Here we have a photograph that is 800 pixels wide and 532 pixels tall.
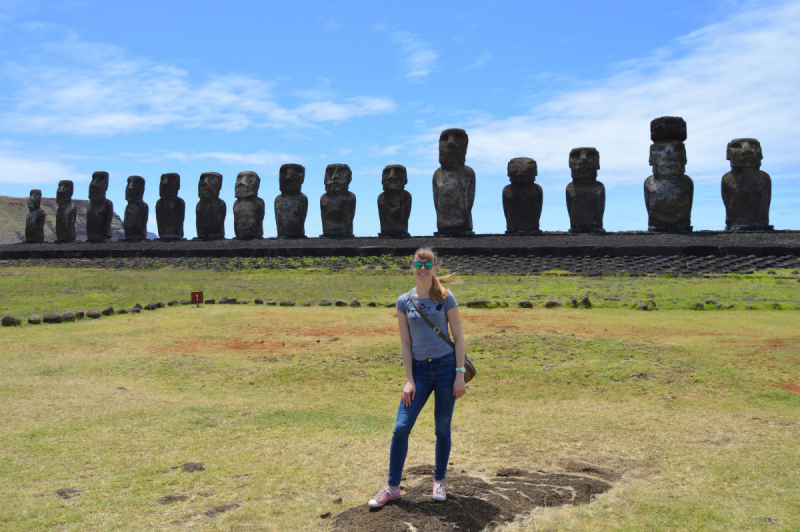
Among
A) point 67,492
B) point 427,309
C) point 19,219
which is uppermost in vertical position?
point 19,219

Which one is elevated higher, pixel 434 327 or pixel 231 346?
pixel 434 327

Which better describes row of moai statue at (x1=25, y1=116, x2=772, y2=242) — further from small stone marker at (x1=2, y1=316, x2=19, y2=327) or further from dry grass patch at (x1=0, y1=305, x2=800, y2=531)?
small stone marker at (x1=2, y1=316, x2=19, y2=327)

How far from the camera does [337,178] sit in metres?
29.6

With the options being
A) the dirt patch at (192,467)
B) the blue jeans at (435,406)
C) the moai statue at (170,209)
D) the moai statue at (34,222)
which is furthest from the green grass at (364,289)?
the moai statue at (34,222)

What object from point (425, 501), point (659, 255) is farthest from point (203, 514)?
point (659, 255)

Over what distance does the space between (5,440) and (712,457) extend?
5.75 metres

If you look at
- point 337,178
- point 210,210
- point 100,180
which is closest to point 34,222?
point 100,180

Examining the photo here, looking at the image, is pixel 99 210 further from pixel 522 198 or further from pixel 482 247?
pixel 482 247

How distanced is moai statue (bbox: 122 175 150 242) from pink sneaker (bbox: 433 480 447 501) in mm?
33246

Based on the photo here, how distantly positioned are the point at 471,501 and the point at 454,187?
23.0 m

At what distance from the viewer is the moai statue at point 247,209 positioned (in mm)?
31438

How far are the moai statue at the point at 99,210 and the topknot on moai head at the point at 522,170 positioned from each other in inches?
832

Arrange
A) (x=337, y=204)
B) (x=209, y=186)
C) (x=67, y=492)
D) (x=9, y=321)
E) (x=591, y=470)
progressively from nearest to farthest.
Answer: (x=67, y=492), (x=591, y=470), (x=9, y=321), (x=337, y=204), (x=209, y=186)

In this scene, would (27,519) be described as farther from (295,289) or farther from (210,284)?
(210,284)
